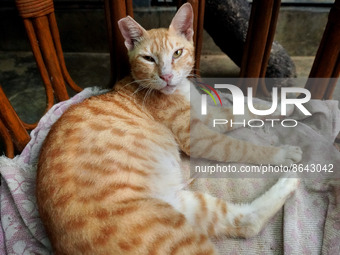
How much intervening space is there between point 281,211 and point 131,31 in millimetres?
1033

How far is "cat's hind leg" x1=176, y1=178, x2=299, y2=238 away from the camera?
1078 millimetres

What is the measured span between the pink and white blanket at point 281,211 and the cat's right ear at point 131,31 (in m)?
0.60

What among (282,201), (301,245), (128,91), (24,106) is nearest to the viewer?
(301,245)

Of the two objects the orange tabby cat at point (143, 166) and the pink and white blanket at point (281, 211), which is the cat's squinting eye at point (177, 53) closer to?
the orange tabby cat at point (143, 166)

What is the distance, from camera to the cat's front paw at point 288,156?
1.25m

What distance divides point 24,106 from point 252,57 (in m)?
2.13

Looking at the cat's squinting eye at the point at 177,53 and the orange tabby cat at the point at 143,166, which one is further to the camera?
the cat's squinting eye at the point at 177,53

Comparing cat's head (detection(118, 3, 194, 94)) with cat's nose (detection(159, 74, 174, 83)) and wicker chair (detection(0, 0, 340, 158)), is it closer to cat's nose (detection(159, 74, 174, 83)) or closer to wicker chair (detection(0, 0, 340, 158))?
cat's nose (detection(159, 74, 174, 83))

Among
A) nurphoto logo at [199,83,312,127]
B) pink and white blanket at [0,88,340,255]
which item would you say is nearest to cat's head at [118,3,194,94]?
nurphoto logo at [199,83,312,127]

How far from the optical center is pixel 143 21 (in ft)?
8.94

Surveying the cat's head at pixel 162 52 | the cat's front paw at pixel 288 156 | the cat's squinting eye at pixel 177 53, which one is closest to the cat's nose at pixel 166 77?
the cat's head at pixel 162 52

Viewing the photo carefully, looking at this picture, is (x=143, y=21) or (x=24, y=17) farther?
(x=143, y=21)

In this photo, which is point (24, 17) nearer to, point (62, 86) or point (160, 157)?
point (62, 86)

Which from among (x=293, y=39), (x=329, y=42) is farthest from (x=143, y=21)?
(x=329, y=42)
